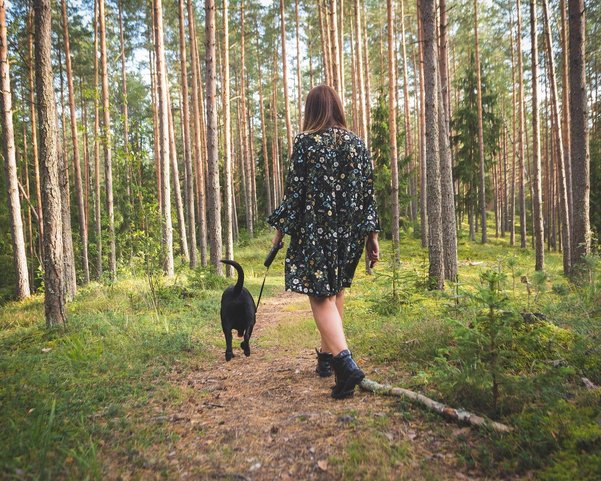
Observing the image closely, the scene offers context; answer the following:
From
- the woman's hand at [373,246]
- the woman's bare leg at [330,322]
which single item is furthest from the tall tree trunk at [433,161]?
the woman's bare leg at [330,322]

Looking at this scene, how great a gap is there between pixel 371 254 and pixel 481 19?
2121 centimetres

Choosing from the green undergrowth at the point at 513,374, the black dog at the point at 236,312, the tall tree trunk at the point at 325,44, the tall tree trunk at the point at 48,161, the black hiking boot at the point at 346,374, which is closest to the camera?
the green undergrowth at the point at 513,374

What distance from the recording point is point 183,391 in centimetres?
329

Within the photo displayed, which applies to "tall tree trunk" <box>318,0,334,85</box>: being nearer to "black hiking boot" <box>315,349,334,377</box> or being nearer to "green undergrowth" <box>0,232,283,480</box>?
"green undergrowth" <box>0,232,283,480</box>

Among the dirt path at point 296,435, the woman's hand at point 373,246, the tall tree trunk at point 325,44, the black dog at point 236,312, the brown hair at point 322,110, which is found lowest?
the dirt path at point 296,435

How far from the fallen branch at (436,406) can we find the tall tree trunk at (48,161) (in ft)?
14.5

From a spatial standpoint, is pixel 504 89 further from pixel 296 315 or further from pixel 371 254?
pixel 371 254

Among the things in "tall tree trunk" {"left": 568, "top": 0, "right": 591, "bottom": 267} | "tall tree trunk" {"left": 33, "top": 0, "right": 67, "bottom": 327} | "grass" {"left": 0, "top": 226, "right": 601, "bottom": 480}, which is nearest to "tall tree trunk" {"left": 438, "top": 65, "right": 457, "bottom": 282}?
"tall tree trunk" {"left": 568, "top": 0, "right": 591, "bottom": 267}

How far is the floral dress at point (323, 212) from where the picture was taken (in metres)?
2.99

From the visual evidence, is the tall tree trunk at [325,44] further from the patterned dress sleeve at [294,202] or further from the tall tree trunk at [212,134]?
the patterned dress sleeve at [294,202]

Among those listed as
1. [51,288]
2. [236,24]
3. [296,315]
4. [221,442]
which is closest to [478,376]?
[221,442]

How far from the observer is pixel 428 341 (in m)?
3.69

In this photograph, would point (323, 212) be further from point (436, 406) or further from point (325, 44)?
point (325, 44)

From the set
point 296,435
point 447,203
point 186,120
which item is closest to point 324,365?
point 296,435
